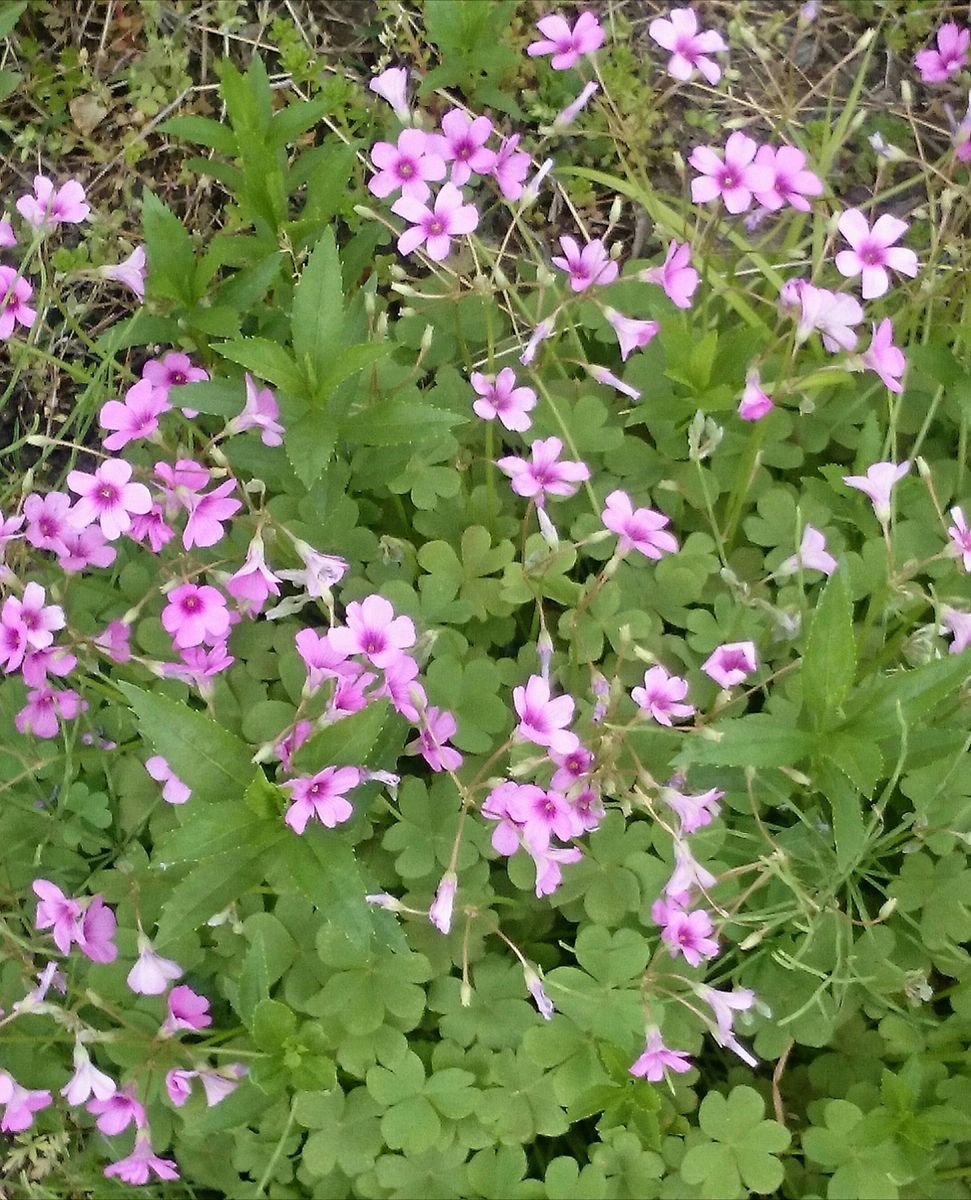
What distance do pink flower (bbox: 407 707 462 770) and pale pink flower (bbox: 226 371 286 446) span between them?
65 cm

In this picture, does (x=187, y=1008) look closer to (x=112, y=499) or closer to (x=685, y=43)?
(x=112, y=499)

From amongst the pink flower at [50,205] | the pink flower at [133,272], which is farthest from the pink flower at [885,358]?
the pink flower at [50,205]

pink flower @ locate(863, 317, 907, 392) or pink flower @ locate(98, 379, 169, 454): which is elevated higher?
pink flower @ locate(863, 317, 907, 392)

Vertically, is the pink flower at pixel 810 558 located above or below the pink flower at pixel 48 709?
above

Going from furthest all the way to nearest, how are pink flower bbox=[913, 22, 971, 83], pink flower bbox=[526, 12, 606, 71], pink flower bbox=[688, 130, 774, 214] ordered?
pink flower bbox=[913, 22, 971, 83] → pink flower bbox=[526, 12, 606, 71] → pink flower bbox=[688, 130, 774, 214]

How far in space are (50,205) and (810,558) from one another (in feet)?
5.99

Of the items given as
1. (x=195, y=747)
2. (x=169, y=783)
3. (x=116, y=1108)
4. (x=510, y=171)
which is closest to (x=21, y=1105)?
(x=116, y=1108)

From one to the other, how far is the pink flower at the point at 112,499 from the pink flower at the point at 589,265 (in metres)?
1.04

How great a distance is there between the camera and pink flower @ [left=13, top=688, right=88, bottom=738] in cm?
229

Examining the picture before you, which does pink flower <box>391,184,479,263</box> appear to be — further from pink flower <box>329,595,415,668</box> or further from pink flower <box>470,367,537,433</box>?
pink flower <box>329,595,415,668</box>

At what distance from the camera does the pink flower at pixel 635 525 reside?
210 cm

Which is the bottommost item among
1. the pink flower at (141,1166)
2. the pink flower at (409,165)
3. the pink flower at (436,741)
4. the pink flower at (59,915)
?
the pink flower at (141,1166)

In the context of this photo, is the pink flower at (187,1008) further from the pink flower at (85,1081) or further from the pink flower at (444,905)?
the pink flower at (444,905)

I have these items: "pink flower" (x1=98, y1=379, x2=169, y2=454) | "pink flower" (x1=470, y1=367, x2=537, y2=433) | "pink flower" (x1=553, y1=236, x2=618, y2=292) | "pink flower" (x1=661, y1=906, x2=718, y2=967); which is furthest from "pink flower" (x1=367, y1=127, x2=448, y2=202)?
"pink flower" (x1=661, y1=906, x2=718, y2=967)
